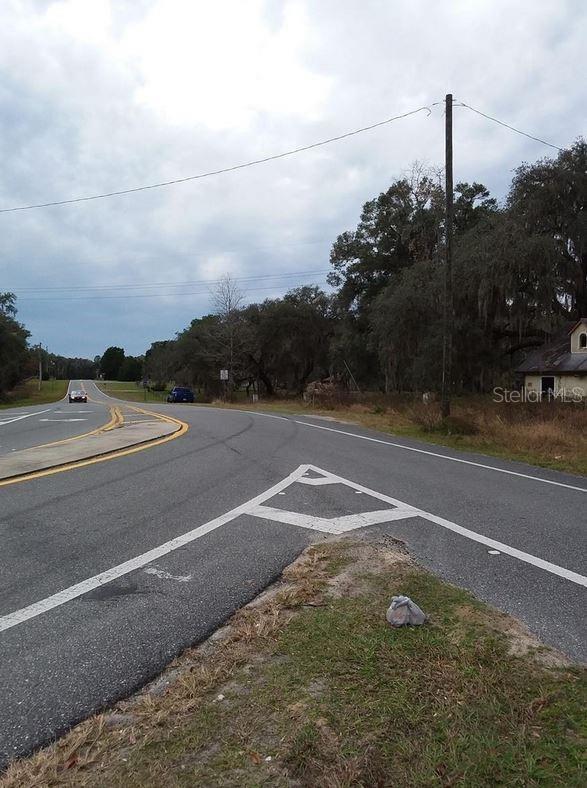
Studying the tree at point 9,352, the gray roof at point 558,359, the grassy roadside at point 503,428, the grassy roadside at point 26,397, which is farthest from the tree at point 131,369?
the grassy roadside at point 503,428

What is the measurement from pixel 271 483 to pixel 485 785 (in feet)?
22.6

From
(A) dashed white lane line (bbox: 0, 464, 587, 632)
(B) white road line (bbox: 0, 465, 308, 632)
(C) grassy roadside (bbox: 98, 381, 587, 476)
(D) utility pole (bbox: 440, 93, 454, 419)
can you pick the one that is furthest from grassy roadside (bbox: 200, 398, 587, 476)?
(B) white road line (bbox: 0, 465, 308, 632)

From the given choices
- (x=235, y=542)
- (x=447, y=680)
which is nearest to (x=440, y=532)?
(x=235, y=542)

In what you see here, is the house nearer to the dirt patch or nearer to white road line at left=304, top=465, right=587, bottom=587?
white road line at left=304, top=465, right=587, bottom=587

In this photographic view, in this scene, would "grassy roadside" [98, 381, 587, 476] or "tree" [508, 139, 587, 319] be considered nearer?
"grassy roadside" [98, 381, 587, 476]

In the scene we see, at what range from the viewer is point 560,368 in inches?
1231

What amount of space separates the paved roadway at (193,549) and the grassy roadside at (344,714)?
277 millimetres

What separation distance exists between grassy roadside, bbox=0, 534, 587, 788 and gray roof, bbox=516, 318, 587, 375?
2976cm

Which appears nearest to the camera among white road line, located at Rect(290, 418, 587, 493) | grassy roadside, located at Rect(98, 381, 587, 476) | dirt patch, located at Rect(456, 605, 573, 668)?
dirt patch, located at Rect(456, 605, 573, 668)

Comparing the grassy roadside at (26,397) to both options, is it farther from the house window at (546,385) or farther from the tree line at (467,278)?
the house window at (546,385)

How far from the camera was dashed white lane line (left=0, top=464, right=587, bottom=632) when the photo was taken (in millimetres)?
4301

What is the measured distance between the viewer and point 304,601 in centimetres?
416

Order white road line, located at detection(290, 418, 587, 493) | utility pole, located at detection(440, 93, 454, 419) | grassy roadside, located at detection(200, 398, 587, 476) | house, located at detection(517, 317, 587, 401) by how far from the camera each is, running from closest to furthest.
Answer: white road line, located at detection(290, 418, 587, 493), grassy roadside, located at detection(200, 398, 587, 476), utility pole, located at detection(440, 93, 454, 419), house, located at detection(517, 317, 587, 401)

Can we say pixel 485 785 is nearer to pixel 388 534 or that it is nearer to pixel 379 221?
pixel 388 534
